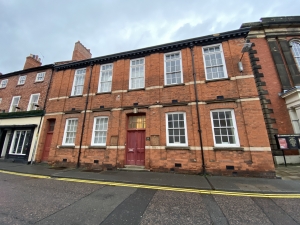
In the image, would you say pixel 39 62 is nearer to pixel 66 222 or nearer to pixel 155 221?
pixel 66 222

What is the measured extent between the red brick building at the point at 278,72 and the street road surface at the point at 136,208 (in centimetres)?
681

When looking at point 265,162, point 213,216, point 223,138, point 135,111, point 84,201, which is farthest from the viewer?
point 135,111

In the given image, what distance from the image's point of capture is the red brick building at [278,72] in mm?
8703

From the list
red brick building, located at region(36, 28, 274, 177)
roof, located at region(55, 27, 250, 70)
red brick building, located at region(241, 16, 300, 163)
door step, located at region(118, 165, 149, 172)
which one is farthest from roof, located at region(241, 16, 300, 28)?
door step, located at region(118, 165, 149, 172)

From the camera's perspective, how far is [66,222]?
3031 mm

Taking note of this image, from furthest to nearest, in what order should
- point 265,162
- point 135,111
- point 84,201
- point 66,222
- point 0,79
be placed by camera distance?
point 0,79 → point 135,111 → point 265,162 → point 84,201 → point 66,222

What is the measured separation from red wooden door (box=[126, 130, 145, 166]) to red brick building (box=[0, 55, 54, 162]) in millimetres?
8641

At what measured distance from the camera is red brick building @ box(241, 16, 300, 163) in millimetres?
8703

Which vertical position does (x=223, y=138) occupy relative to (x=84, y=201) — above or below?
above

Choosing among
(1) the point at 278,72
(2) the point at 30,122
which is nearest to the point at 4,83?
(2) the point at 30,122

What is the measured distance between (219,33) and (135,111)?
7.61 m

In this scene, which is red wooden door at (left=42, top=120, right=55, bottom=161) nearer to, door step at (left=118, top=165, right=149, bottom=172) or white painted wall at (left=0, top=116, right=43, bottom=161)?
white painted wall at (left=0, top=116, right=43, bottom=161)

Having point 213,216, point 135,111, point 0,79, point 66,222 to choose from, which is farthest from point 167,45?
point 0,79

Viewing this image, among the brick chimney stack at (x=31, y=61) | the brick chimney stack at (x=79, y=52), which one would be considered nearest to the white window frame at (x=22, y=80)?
the brick chimney stack at (x=31, y=61)
